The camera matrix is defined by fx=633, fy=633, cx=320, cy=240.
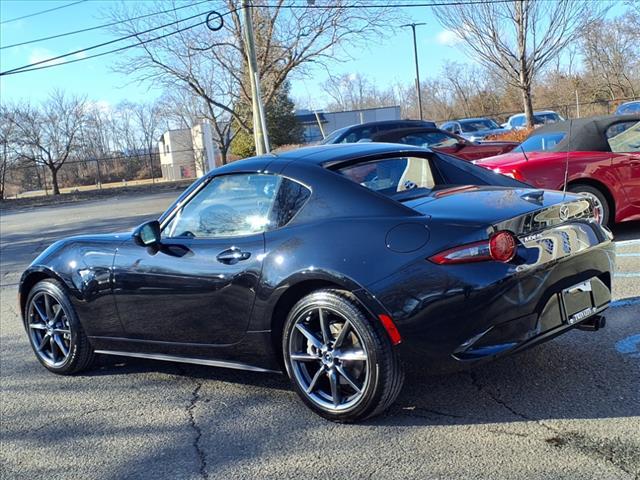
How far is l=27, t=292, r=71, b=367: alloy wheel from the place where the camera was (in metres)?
4.76

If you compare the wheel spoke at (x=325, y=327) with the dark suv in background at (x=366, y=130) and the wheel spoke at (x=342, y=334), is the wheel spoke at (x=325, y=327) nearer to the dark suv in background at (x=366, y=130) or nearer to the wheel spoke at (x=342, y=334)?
the wheel spoke at (x=342, y=334)

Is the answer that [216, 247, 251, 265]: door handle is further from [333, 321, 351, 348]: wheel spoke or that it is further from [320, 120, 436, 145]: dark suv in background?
[320, 120, 436, 145]: dark suv in background

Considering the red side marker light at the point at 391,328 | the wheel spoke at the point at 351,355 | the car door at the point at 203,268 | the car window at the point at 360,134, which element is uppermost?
the car window at the point at 360,134

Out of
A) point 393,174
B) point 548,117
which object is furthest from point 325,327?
point 548,117

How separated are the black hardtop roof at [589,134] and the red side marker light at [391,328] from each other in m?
5.58

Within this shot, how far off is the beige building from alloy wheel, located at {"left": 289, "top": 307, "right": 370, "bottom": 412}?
34458 mm

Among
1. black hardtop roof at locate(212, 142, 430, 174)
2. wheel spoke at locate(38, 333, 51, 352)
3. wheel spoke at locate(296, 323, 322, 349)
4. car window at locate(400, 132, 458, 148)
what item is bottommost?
wheel spoke at locate(38, 333, 51, 352)

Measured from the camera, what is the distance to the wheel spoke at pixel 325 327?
134 inches

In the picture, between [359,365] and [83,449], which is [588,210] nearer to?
[359,365]

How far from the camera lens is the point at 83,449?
348cm

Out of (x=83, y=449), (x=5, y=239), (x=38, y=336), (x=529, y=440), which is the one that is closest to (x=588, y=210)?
(x=529, y=440)

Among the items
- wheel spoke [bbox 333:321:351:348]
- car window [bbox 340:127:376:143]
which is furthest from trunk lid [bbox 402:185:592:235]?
car window [bbox 340:127:376:143]

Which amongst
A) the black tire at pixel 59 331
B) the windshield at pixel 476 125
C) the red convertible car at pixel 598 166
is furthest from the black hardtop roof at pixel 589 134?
the windshield at pixel 476 125

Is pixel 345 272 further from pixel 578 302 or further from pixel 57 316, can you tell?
pixel 57 316
